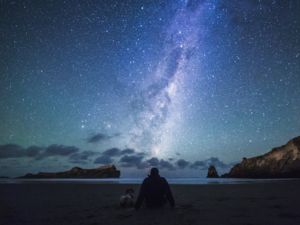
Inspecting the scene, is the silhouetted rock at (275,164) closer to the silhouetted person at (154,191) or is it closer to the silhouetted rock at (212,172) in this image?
the silhouetted rock at (212,172)

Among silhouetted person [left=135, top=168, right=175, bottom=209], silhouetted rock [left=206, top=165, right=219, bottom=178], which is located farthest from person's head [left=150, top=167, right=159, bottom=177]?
silhouetted rock [left=206, top=165, right=219, bottom=178]

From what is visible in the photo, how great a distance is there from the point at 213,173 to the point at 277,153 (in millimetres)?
42219

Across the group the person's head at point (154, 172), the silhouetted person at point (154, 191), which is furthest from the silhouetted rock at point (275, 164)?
the person's head at point (154, 172)

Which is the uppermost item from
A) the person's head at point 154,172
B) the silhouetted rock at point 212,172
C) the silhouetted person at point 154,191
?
the silhouetted rock at point 212,172

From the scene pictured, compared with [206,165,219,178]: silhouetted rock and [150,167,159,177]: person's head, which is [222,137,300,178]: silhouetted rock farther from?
[150,167,159,177]: person's head

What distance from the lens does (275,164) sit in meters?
130

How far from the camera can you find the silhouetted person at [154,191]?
12.8 metres

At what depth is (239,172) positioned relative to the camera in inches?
6132

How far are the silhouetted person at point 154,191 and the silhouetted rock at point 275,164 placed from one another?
339 feet

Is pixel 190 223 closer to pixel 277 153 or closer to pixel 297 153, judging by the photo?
pixel 297 153

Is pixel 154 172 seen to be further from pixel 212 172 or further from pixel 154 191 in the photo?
pixel 212 172

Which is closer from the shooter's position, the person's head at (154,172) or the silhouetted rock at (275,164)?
the person's head at (154,172)

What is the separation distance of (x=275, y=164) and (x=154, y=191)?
438 ft

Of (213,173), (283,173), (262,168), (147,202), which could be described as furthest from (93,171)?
(147,202)
